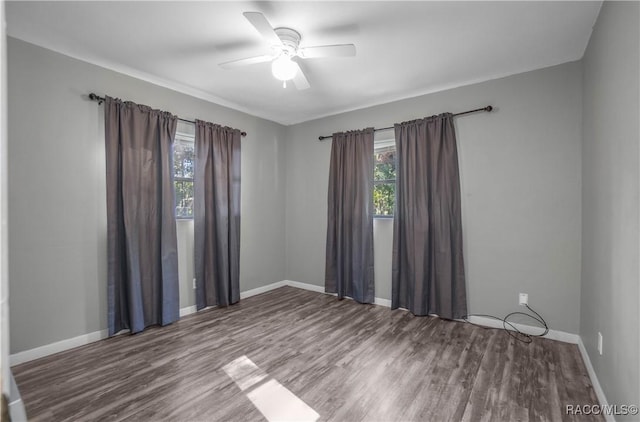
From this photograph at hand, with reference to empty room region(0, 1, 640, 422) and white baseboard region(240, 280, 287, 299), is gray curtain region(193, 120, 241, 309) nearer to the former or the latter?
empty room region(0, 1, 640, 422)

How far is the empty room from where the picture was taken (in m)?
1.92

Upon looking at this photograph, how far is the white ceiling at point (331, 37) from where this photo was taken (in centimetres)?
205

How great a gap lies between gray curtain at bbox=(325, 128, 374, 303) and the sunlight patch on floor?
1909 mm

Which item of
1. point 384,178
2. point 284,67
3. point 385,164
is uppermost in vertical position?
point 284,67

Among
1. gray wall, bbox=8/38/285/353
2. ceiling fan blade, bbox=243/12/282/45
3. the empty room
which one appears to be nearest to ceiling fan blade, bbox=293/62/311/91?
the empty room

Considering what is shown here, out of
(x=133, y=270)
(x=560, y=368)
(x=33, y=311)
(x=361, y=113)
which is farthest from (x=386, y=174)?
(x=33, y=311)

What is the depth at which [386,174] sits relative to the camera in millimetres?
3891

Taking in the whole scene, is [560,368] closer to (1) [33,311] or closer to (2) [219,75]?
(2) [219,75]

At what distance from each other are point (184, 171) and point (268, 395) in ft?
8.53

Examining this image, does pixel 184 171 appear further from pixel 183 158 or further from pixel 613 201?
pixel 613 201

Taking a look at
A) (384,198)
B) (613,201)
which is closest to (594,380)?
(613,201)

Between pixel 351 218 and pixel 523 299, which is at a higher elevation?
pixel 351 218

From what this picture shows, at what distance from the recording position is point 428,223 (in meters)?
3.36

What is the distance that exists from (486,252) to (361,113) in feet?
7.55
